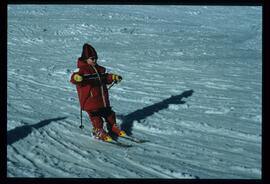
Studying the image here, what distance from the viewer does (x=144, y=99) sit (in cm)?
711

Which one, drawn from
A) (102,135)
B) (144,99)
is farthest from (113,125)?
(144,99)

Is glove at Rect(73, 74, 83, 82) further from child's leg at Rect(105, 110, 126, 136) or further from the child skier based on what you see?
child's leg at Rect(105, 110, 126, 136)

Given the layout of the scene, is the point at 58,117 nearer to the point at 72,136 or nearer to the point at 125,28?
the point at 72,136

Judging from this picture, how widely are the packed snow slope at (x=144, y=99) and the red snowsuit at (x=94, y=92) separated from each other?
0.98 feet

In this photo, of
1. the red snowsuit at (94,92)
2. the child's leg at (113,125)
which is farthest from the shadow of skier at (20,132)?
the child's leg at (113,125)

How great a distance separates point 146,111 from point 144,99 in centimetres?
65

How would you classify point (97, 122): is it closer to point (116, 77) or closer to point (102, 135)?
point (102, 135)

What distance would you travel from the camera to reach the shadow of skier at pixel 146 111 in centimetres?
583

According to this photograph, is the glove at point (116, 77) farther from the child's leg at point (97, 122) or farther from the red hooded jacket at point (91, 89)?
the child's leg at point (97, 122)

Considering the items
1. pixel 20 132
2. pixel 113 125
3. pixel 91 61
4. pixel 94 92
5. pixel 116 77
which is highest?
pixel 91 61

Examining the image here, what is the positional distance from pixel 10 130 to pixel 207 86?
366cm
